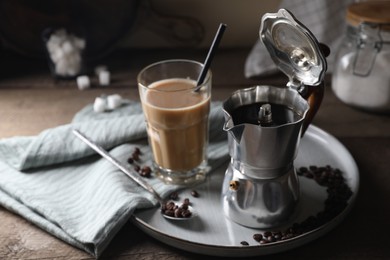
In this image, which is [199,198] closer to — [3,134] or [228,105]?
[228,105]

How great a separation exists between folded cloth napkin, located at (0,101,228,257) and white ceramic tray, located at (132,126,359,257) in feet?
0.14

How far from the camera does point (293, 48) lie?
80 centimetres

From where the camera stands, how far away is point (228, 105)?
0.80 m

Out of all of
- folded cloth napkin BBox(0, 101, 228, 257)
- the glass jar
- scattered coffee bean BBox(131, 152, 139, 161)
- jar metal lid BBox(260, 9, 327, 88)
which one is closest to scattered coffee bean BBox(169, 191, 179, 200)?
folded cloth napkin BBox(0, 101, 228, 257)

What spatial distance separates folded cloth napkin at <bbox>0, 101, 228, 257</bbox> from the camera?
2.62 feet

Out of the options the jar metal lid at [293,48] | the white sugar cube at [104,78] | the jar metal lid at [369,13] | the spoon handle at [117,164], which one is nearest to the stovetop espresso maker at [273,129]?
the jar metal lid at [293,48]

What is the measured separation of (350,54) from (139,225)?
1.91 feet

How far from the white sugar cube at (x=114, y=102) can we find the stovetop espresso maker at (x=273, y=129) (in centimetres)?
39

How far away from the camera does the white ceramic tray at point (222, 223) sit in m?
0.75

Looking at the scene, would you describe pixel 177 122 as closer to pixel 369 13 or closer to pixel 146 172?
pixel 146 172

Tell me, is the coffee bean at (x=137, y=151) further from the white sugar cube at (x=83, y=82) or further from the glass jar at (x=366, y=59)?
the glass jar at (x=366, y=59)

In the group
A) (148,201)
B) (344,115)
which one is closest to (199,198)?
(148,201)

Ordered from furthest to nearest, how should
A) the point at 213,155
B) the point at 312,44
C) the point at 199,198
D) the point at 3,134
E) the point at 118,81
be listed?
the point at 118,81
the point at 3,134
the point at 213,155
the point at 199,198
the point at 312,44

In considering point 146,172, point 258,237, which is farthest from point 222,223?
point 146,172
